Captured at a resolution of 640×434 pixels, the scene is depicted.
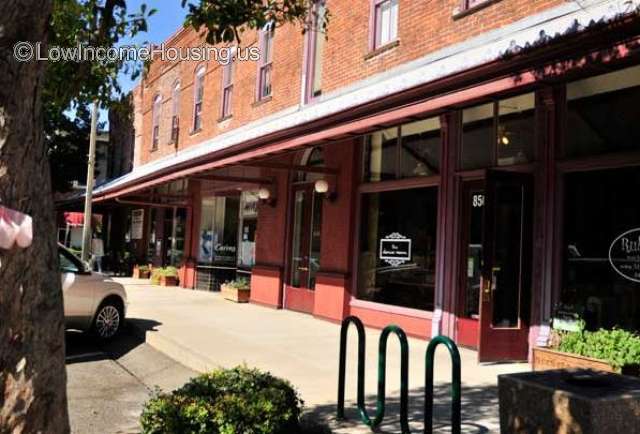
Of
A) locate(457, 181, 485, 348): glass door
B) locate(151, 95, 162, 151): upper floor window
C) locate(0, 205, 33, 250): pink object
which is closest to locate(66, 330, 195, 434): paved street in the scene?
locate(0, 205, 33, 250): pink object

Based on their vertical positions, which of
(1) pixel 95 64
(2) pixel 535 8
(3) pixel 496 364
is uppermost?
(2) pixel 535 8

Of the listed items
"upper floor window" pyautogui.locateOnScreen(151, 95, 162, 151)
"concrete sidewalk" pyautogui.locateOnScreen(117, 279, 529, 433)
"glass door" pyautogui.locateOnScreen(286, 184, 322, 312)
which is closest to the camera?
"concrete sidewalk" pyautogui.locateOnScreen(117, 279, 529, 433)

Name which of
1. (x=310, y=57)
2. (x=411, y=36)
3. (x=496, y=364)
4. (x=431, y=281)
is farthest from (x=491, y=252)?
(x=310, y=57)

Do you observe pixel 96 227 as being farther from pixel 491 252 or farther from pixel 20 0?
pixel 20 0

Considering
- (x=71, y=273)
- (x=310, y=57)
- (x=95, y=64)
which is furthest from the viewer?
(x=310, y=57)

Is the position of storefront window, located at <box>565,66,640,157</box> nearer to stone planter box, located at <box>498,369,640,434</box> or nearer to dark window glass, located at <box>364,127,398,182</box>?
dark window glass, located at <box>364,127,398,182</box>

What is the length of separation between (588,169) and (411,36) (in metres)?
4.28

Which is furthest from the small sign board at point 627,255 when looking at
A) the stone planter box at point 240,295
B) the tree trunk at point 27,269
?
the stone planter box at point 240,295

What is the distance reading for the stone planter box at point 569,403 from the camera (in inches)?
139

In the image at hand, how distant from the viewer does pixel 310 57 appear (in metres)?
14.2

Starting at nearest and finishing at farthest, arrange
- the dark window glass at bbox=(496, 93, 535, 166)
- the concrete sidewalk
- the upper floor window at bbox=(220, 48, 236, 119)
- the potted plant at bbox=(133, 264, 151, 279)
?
the concrete sidewalk, the dark window glass at bbox=(496, 93, 535, 166), the upper floor window at bbox=(220, 48, 236, 119), the potted plant at bbox=(133, 264, 151, 279)

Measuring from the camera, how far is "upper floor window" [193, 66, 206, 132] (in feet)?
66.9

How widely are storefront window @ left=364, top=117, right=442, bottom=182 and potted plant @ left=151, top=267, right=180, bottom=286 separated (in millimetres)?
10610

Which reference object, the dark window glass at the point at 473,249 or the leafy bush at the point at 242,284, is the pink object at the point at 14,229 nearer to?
the dark window glass at the point at 473,249
